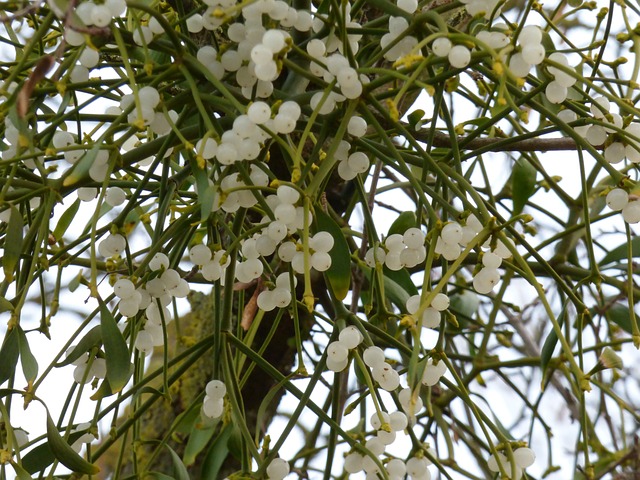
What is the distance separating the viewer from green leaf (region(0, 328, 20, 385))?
58 centimetres

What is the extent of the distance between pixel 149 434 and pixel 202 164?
653 millimetres

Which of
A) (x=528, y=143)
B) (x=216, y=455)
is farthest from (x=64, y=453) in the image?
(x=528, y=143)

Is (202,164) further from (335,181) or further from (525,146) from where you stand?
(335,181)

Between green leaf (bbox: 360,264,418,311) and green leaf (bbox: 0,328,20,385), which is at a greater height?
green leaf (bbox: 360,264,418,311)

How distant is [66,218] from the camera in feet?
2.52

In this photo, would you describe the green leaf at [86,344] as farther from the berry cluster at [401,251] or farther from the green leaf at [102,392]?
the berry cluster at [401,251]

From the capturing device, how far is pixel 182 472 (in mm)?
646

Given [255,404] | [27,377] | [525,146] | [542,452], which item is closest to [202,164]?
[27,377]

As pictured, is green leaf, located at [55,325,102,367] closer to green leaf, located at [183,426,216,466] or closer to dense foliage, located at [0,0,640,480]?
dense foliage, located at [0,0,640,480]

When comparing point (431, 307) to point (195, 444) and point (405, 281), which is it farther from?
point (195, 444)

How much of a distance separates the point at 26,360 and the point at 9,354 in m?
0.01

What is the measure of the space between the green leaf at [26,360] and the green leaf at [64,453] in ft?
0.15

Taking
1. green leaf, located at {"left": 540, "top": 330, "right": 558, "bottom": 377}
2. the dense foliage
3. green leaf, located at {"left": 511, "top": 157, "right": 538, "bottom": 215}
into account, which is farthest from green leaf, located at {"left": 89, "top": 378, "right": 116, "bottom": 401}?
green leaf, located at {"left": 511, "top": 157, "right": 538, "bottom": 215}

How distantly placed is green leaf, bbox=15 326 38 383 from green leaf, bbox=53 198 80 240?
0.62ft
